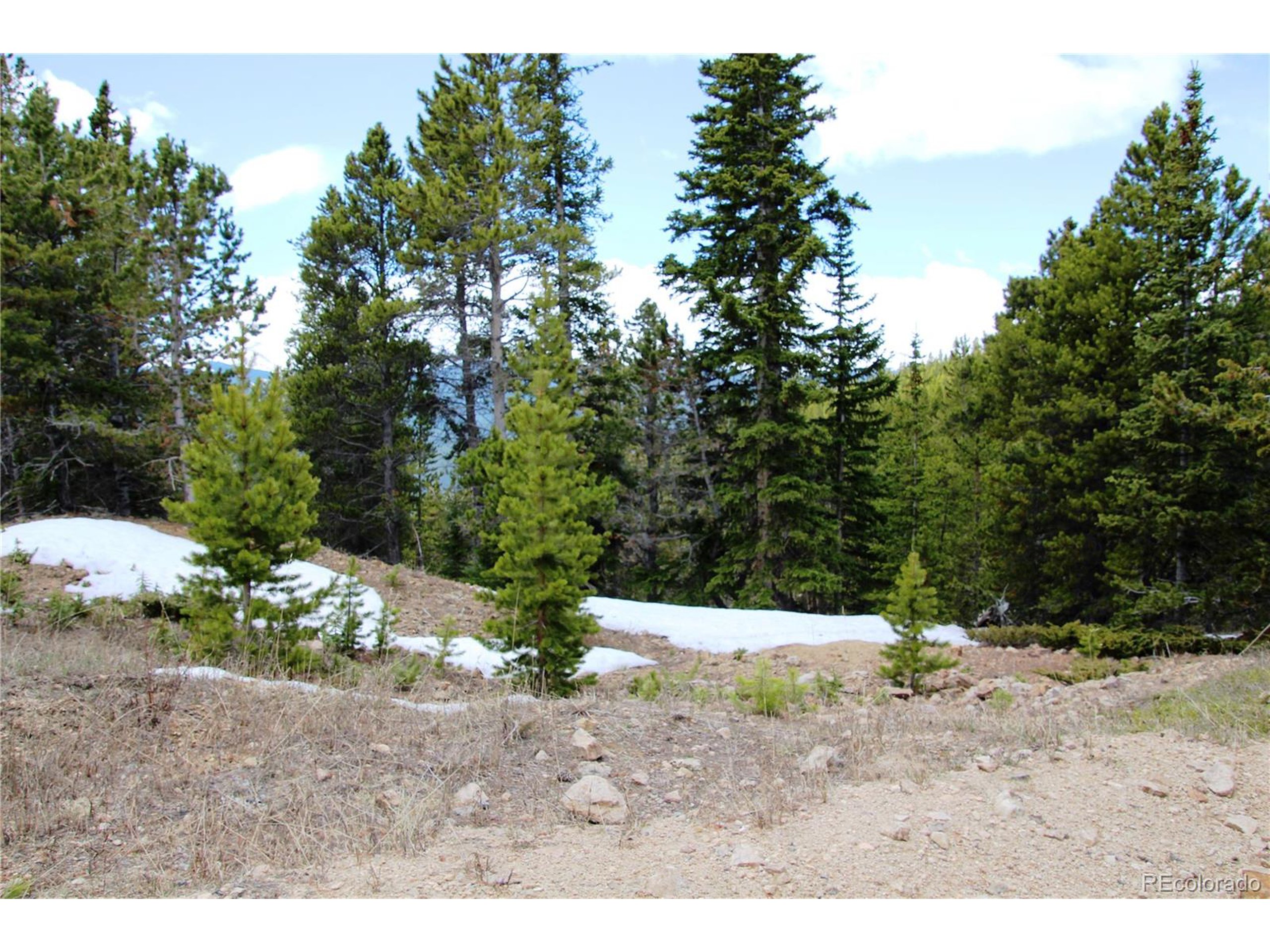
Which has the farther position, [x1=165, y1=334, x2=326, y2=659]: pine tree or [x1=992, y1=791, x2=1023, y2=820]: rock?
[x1=165, y1=334, x2=326, y2=659]: pine tree

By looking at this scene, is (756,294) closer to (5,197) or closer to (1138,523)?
(1138,523)

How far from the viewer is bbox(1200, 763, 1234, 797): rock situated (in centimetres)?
358

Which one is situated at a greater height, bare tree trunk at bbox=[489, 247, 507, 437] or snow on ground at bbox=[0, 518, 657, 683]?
bare tree trunk at bbox=[489, 247, 507, 437]

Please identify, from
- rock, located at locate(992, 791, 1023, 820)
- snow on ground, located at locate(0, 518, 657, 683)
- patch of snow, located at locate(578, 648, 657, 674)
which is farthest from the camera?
patch of snow, located at locate(578, 648, 657, 674)

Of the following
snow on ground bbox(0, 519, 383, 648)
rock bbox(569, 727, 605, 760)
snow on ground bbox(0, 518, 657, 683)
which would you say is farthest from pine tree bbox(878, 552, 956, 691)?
snow on ground bbox(0, 519, 383, 648)

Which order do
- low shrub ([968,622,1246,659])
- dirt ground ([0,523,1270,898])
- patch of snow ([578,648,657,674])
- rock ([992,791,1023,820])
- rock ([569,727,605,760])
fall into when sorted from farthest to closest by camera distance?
low shrub ([968,622,1246,659])
patch of snow ([578,648,657,674])
rock ([569,727,605,760])
rock ([992,791,1023,820])
dirt ground ([0,523,1270,898])

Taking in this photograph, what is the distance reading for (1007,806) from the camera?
345cm

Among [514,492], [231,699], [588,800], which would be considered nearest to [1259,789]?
[588,800]

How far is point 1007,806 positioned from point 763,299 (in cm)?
1456

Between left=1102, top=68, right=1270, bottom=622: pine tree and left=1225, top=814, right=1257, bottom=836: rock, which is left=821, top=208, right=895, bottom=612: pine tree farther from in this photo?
left=1225, top=814, right=1257, bottom=836: rock

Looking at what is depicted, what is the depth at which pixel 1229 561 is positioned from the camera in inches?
485

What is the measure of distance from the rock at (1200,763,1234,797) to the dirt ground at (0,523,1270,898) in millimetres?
21

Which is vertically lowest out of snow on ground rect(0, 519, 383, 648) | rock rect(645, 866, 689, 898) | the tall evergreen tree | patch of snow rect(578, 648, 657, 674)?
patch of snow rect(578, 648, 657, 674)
